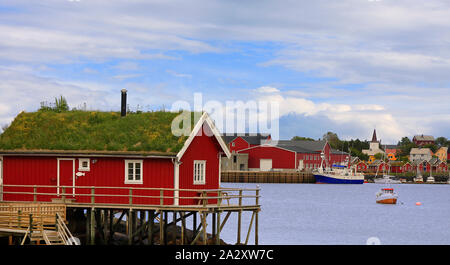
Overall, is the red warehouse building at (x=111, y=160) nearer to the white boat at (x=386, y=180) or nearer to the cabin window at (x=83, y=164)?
the cabin window at (x=83, y=164)

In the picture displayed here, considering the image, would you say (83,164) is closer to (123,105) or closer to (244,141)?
(123,105)

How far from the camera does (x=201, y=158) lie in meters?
36.3

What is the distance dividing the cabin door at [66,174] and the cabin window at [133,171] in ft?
9.42

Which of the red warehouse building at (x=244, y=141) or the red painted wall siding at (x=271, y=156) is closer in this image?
the red painted wall siding at (x=271, y=156)

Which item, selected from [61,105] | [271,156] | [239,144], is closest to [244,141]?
[239,144]

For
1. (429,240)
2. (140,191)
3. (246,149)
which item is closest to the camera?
(140,191)

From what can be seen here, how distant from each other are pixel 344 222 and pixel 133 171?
1623 inches

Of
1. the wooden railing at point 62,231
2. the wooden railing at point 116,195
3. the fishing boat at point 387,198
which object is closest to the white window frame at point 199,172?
the wooden railing at point 116,195

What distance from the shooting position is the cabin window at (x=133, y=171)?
1389 inches

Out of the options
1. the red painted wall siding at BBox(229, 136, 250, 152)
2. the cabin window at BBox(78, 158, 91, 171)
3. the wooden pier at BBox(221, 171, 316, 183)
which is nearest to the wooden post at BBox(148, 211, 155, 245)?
the cabin window at BBox(78, 158, 91, 171)
